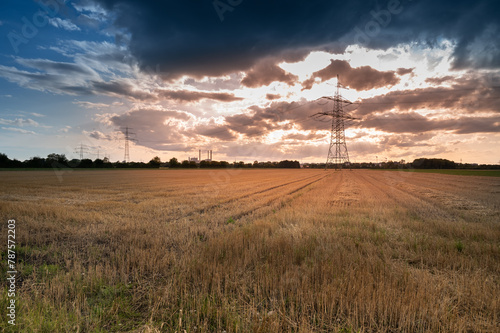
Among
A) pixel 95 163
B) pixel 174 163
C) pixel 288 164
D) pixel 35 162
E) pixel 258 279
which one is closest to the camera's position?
pixel 258 279

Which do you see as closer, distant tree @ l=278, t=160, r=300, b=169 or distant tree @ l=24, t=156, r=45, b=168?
distant tree @ l=24, t=156, r=45, b=168

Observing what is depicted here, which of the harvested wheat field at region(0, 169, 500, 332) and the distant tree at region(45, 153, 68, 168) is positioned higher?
the distant tree at region(45, 153, 68, 168)

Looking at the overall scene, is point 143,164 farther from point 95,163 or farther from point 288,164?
point 288,164

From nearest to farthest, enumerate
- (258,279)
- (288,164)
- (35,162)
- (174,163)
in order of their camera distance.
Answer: (258,279), (35,162), (174,163), (288,164)

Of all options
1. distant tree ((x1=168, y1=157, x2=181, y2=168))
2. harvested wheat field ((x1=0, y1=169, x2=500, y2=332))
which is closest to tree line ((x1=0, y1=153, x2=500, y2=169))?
distant tree ((x1=168, y1=157, x2=181, y2=168))

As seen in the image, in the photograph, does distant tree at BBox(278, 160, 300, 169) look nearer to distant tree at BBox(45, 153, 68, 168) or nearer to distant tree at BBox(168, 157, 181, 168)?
distant tree at BBox(168, 157, 181, 168)

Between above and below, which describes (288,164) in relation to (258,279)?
above

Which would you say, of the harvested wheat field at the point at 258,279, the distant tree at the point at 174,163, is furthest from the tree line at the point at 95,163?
the harvested wheat field at the point at 258,279

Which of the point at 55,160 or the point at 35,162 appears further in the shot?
the point at 55,160

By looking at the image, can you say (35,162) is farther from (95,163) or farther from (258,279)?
(258,279)

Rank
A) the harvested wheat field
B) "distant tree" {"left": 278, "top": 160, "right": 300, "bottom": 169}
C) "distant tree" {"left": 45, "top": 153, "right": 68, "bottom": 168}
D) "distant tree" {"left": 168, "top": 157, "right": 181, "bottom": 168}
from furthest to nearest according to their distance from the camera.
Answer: "distant tree" {"left": 278, "top": 160, "right": 300, "bottom": 169}, "distant tree" {"left": 168, "top": 157, "right": 181, "bottom": 168}, "distant tree" {"left": 45, "top": 153, "right": 68, "bottom": 168}, the harvested wheat field

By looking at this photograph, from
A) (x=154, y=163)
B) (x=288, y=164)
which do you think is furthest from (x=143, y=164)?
(x=288, y=164)

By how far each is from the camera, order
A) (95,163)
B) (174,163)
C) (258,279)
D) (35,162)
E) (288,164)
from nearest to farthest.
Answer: (258,279), (35,162), (95,163), (174,163), (288,164)

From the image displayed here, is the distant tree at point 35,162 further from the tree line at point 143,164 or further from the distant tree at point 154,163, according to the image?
the distant tree at point 154,163
